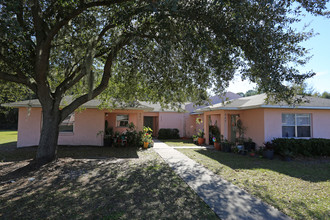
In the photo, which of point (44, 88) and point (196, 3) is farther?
point (44, 88)

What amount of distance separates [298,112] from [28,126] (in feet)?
51.8

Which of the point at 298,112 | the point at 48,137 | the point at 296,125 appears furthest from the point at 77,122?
the point at 298,112

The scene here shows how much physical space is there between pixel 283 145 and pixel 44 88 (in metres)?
10.6

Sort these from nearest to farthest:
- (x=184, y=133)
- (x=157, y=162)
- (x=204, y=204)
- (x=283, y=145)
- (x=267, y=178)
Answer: (x=204, y=204) < (x=267, y=178) < (x=157, y=162) < (x=283, y=145) < (x=184, y=133)

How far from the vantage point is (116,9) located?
6.77m

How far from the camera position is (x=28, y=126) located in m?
12.2

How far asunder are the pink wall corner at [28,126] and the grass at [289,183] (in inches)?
402

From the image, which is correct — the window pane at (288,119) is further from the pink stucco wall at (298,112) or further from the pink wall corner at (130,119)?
the pink wall corner at (130,119)

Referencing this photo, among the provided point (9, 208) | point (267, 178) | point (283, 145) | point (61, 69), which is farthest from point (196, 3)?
point (283, 145)

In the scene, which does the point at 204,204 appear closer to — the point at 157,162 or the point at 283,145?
the point at 157,162

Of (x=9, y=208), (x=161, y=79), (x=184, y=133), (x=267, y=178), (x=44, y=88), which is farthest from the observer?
(x=184, y=133)

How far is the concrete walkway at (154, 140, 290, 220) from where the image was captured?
12.7ft

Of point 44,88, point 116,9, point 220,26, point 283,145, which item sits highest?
point 116,9

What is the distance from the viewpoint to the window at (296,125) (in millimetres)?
11445
